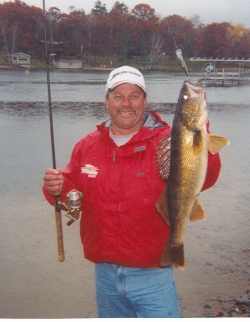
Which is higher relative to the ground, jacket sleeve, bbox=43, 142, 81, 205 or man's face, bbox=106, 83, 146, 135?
man's face, bbox=106, 83, 146, 135

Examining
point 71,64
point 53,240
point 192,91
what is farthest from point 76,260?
point 71,64

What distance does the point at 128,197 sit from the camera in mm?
2988

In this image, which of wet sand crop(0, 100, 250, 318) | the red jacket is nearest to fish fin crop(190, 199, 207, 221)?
the red jacket

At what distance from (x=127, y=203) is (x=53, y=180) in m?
0.42

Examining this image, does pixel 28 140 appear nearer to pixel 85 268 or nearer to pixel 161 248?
pixel 85 268

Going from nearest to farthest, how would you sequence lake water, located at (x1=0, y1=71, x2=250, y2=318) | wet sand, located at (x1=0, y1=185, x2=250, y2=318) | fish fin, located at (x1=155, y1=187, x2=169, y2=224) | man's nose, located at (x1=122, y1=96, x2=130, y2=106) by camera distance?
1. fish fin, located at (x1=155, y1=187, x2=169, y2=224)
2. man's nose, located at (x1=122, y1=96, x2=130, y2=106)
3. wet sand, located at (x1=0, y1=185, x2=250, y2=318)
4. lake water, located at (x1=0, y1=71, x2=250, y2=318)

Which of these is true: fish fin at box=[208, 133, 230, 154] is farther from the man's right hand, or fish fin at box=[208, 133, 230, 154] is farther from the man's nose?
the man's right hand

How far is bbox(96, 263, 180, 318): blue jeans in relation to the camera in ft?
9.80

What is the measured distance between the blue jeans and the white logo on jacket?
48 centimetres

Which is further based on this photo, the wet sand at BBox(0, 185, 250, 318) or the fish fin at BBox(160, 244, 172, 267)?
the wet sand at BBox(0, 185, 250, 318)

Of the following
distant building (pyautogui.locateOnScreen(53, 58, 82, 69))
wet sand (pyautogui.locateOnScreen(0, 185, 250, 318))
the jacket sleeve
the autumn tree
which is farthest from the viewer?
distant building (pyautogui.locateOnScreen(53, 58, 82, 69))

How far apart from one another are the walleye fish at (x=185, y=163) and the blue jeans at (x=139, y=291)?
0.12 m

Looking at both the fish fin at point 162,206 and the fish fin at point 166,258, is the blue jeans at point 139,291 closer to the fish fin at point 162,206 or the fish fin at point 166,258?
the fish fin at point 166,258

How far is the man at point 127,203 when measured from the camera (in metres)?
2.99
